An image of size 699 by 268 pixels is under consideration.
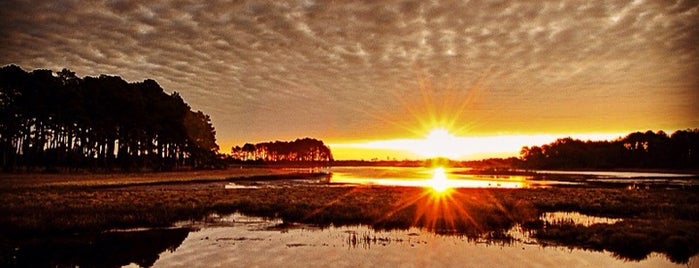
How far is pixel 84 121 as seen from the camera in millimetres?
74750

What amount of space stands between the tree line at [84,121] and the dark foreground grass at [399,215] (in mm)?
32978

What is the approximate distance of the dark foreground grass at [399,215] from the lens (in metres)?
22.7

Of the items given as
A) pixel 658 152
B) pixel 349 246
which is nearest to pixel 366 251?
pixel 349 246

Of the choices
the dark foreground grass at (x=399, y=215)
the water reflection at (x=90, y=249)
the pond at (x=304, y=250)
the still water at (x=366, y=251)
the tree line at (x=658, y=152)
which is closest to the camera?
the water reflection at (x=90, y=249)

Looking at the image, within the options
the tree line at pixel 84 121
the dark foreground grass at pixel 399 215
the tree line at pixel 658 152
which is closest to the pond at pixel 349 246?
the dark foreground grass at pixel 399 215

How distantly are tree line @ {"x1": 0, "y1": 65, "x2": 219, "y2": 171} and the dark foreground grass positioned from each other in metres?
33.0

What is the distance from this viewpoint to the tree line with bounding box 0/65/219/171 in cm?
6756

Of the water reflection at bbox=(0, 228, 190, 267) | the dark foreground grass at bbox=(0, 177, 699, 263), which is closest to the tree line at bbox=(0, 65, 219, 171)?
the dark foreground grass at bbox=(0, 177, 699, 263)

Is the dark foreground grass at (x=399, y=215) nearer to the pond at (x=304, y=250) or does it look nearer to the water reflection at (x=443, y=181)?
the pond at (x=304, y=250)

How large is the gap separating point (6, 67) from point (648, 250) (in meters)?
79.3

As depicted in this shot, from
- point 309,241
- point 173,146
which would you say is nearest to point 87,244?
point 309,241

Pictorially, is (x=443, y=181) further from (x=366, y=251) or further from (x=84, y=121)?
(x=366, y=251)

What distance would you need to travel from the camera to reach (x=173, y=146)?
115375 millimetres

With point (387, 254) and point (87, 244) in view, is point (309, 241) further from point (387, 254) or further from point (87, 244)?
point (87, 244)
